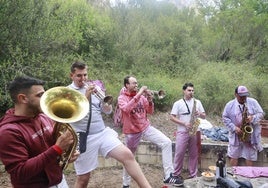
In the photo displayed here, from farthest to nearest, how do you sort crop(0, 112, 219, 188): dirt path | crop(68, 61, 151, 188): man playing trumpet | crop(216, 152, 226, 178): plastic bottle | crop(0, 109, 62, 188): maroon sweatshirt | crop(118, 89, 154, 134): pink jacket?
1. crop(0, 112, 219, 188): dirt path
2. crop(118, 89, 154, 134): pink jacket
3. crop(68, 61, 151, 188): man playing trumpet
4. crop(216, 152, 226, 178): plastic bottle
5. crop(0, 109, 62, 188): maroon sweatshirt

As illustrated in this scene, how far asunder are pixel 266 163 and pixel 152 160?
2244 mm

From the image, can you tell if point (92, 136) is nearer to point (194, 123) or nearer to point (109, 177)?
point (194, 123)

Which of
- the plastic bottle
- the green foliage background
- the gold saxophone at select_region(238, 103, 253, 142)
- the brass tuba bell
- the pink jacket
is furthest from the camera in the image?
the green foliage background

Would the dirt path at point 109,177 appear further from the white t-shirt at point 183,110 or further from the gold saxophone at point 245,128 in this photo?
the gold saxophone at point 245,128

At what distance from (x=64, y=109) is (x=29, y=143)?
1.39ft

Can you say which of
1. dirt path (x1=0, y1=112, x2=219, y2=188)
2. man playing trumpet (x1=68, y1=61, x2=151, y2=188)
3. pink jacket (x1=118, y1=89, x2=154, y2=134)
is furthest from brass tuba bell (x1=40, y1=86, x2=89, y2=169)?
dirt path (x1=0, y1=112, x2=219, y2=188)

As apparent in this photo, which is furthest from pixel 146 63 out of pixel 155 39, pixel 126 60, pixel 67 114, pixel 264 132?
pixel 67 114

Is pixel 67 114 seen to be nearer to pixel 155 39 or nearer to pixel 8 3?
pixel 8 3

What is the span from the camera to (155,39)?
15.8 m

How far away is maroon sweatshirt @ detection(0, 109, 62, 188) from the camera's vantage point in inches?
99.8

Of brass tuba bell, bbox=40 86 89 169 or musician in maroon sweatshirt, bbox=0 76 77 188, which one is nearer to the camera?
musician in maroon sweatshirt, bbox=0 76 77 188

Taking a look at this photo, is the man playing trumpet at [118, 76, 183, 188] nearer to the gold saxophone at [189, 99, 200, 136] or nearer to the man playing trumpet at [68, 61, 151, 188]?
the gold saxophone at [189, 99, 200, 136]

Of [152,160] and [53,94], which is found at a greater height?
[53,94]

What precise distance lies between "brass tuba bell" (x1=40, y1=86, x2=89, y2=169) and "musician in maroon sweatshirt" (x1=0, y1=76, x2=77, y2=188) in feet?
0.30
